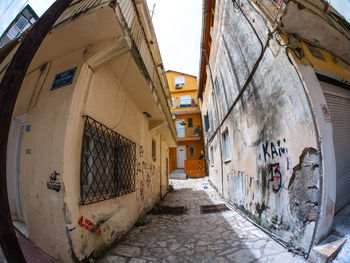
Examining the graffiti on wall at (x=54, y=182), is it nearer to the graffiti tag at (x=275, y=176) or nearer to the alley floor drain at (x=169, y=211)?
the graffiti tag at (x=275, y=176)

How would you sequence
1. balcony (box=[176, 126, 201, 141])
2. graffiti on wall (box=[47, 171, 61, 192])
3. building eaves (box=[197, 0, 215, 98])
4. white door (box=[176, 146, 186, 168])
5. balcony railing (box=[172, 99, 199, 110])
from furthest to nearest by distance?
1. balcony railing (box=[172, 99, 199, 110])
2. balcony (box=[176, 126, 201, 141])
3. white door (box=[176, 146, 186, 168])
4. building eaves (box=[197, 0, 215, 98])
5. graffiti on wall (box=[47, 171, 61, 192])

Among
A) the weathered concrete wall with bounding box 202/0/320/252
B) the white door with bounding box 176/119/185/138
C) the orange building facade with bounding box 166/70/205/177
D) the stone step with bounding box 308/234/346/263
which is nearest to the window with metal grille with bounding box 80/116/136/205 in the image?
the weathered concrete wall with bounding box 202/0/320/252

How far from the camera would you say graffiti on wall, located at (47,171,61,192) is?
215 cm

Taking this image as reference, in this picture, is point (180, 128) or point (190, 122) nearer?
point (180, 128)

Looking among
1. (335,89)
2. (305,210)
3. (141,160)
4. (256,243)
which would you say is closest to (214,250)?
(256,243)

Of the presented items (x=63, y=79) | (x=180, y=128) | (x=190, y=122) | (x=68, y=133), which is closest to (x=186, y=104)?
(x=190, y=122)

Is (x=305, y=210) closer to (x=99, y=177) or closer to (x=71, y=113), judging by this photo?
(x=99, y=177)

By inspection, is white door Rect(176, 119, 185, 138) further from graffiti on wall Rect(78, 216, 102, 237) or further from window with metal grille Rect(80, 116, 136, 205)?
graffiti on wall Rect(78, 216, 102, 237)

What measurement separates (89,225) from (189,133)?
18644 millimetres

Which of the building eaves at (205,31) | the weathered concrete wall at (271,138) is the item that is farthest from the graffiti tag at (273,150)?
the building eaves at (205,31)

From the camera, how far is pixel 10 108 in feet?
4.37

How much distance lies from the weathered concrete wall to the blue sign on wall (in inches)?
147

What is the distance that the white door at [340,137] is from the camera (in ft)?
8.87

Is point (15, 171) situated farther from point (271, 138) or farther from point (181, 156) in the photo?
point (181, 156)
